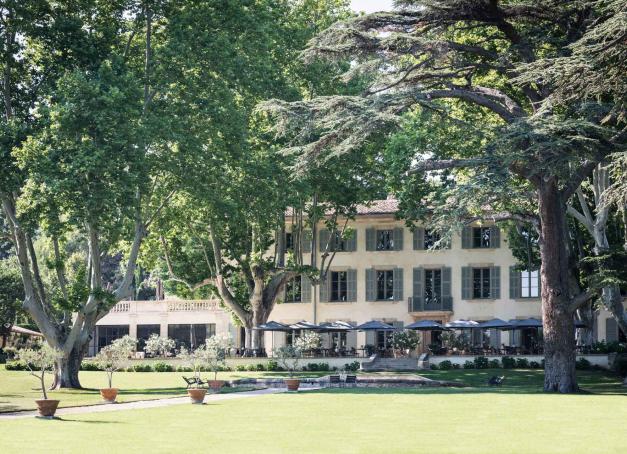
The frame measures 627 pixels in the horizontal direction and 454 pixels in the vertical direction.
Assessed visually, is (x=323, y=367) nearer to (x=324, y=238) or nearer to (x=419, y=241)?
(x=324, y=238)

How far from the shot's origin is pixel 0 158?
35.0m

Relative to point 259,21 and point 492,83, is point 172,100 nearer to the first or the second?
point 259,21

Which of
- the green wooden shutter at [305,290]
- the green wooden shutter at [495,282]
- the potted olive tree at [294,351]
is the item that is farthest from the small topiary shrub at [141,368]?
the green wooden shutter at [495,282]

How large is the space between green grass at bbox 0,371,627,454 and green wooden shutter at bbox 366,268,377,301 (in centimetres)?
2860

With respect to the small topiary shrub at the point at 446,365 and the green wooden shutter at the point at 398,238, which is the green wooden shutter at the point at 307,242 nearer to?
the green wooden shutter at the point at 398,238

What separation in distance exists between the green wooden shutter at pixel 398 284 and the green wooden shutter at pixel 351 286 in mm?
2369

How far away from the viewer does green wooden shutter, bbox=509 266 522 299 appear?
189 ft

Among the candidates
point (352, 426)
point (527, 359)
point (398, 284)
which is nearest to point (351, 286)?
point (398, 284)

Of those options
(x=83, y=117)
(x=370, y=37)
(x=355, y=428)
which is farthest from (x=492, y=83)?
(x=355, y=428)

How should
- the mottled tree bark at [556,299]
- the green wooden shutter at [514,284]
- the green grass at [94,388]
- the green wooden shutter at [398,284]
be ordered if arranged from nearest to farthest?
1. the green grass at [94,388]
2. the mottled tree bark at [556,299]
3. the green wooden shutter at [514,284]
4. the green wooden shutter at [398,284]

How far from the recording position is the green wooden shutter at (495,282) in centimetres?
5788

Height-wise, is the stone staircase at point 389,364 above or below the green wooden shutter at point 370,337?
below

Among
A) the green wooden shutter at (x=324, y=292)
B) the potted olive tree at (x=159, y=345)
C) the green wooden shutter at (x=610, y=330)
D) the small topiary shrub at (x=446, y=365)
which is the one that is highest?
the green wooden shutter at (x=324, y=292)

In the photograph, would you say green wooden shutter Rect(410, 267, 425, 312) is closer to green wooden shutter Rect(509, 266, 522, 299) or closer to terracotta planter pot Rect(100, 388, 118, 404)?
green wooden shutter Rect(509, 266, 522, 299)
